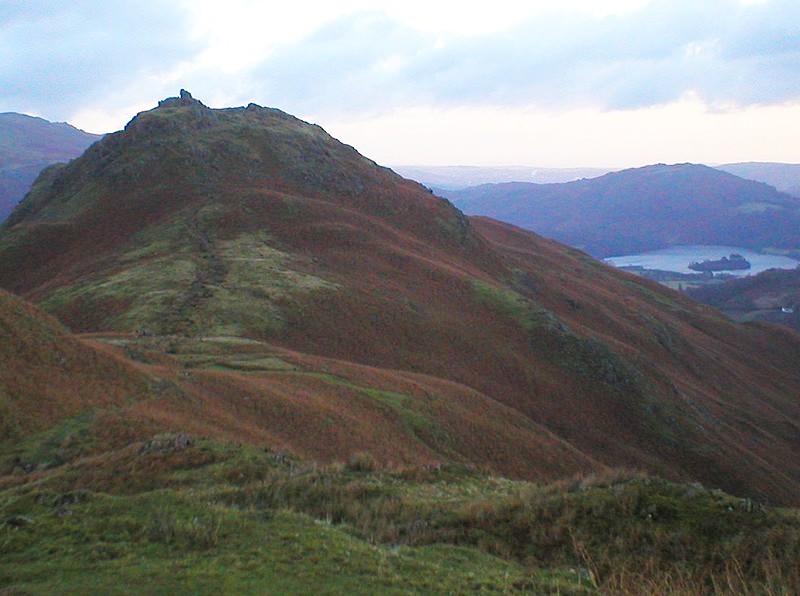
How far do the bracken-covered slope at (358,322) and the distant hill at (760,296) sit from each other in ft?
174

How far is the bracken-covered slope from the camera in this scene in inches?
1372

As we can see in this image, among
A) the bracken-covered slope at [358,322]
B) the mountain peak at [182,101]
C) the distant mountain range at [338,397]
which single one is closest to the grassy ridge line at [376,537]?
the distant mountain range at [338,397]

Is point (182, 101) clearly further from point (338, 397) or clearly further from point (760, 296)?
point (760, 296)

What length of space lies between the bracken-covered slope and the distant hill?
5289 cm

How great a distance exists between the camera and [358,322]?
179 feet

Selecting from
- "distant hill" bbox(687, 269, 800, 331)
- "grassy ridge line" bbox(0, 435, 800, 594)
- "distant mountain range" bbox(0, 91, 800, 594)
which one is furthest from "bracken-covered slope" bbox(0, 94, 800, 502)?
"distant hill" bbox(687, 269, 800, 331)

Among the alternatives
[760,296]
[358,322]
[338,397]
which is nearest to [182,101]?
[358,322]

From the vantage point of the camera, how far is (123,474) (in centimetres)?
1659

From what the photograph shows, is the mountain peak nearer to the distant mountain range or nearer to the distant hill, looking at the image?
the distant mountain range

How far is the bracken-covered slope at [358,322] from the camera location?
1372 inches

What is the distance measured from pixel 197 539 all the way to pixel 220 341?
1236 inches

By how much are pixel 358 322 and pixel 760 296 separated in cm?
15136

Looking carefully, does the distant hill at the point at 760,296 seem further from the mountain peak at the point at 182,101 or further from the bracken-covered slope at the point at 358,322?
the mountain peak at the point at 182,101

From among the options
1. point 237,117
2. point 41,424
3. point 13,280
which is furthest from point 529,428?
point 237,117
